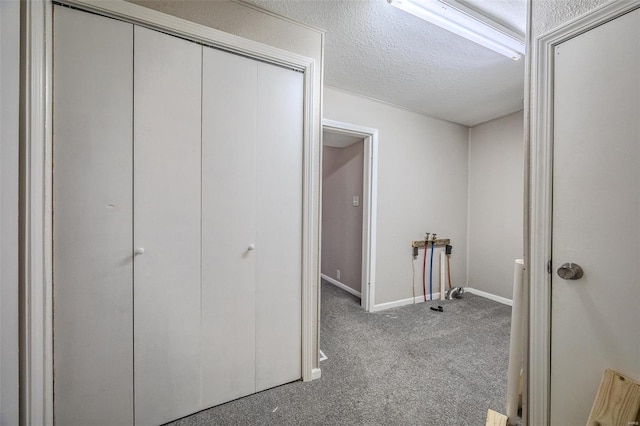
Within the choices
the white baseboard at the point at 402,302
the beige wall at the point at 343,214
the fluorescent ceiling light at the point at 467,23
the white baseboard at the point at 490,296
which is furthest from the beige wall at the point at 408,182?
the fluorescent ceiling light at the point at 467,23

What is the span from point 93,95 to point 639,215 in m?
2.27

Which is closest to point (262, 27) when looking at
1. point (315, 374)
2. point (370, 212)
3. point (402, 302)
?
point (370, 212)

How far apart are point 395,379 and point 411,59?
2444 millimetres

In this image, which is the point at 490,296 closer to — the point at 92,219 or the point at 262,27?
the point at 262,27

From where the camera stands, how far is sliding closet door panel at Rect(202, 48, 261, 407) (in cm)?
143

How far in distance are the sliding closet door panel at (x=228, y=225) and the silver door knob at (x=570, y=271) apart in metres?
1.49

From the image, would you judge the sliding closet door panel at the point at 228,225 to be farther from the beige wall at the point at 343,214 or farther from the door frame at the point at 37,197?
the beige wall at the point at 343,214

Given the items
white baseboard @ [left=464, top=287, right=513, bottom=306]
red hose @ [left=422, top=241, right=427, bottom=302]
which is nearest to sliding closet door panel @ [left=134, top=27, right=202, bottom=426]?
red hose @ [left=422, top=241, right=427, bottom=302]

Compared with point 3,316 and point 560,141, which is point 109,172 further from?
point 560,141

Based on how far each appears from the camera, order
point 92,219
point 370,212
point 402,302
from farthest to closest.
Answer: point 402,302
point 370,212
point 92,219

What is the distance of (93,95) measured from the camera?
119 centimetres

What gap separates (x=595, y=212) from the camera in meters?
0.96

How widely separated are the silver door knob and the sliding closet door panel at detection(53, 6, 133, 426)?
1.97 metres

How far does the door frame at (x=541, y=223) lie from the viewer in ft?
3.51
